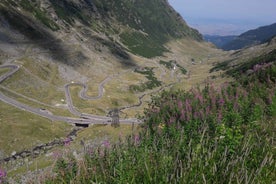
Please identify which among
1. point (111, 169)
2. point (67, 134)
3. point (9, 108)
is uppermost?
point (111, 169)

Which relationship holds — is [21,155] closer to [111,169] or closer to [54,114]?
[54,114]

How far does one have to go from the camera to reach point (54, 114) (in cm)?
16862

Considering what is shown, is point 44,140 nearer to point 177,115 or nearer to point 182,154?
point 177,115

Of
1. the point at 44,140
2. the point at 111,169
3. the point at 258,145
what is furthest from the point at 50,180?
the point at 44,140

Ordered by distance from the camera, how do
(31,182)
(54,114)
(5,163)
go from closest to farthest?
(31,182), (5,163), (54,114)

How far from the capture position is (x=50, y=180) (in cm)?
1471

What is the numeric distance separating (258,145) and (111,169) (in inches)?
227

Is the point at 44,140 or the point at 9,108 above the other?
the point at 9,108

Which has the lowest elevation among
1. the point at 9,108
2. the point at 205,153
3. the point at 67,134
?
the point at 67,134

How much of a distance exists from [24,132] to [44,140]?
8.73 meters

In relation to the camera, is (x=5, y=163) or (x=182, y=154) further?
(x=5, y=163)

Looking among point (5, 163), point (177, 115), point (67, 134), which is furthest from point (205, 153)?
point (67, 134)

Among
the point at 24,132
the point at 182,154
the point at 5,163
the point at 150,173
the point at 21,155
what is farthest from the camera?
the point at 24,132

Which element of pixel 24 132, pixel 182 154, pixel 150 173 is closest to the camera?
pixel 150 173
